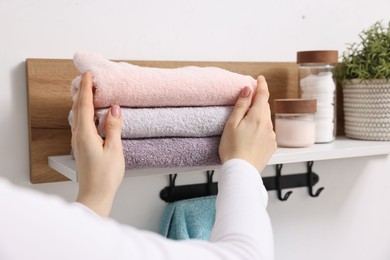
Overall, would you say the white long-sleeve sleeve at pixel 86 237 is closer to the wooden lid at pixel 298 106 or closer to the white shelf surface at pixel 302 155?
the white shelf surface at pixel 302 155

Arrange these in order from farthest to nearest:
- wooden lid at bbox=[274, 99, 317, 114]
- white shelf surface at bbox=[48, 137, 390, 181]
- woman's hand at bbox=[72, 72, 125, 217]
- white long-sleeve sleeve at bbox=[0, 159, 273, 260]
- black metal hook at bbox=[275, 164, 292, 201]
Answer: black metal hook at bbox=[275, 164, 292, 201] < wooden lid at bbox=[274, 99, 317, 114] < white shelf surface at bbox=[48, 137, 390, 181] < woman's hand at bbox=[72, 72, 125, 217] < white long-sleeve sleeve at bbox=[0, 159, 273, 260]

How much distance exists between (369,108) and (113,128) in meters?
0.49

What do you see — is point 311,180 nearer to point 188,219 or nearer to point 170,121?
point 188,219

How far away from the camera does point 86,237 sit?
0.33m

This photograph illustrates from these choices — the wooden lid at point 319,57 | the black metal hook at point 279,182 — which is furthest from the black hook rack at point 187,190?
the wooden lid at point 319,57

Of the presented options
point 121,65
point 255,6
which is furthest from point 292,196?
point 121,65

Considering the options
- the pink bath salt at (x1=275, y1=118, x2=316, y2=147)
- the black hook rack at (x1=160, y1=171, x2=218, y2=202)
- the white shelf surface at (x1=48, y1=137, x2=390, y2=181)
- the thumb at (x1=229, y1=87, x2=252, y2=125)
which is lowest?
the black hook rack at (x1=160, y1=171, x2=218, y2=202)

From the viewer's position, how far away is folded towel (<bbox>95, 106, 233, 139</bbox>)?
0.58m

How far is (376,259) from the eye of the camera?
104 cm

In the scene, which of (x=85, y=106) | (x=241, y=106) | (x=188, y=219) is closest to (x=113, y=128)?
(x=85, y=106)

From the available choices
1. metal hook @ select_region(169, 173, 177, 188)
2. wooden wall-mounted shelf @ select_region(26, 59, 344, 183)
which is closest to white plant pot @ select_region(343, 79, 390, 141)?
wooden wall-mounted shelf @ select_region(26, 59, 344, 183)

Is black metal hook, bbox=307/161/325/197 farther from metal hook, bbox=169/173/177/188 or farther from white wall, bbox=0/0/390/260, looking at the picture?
metal hook, bbox=169/173/177/188

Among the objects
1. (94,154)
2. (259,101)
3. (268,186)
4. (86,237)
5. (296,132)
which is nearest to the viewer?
(86,237)

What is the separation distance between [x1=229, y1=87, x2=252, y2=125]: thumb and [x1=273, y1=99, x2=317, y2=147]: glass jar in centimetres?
12
